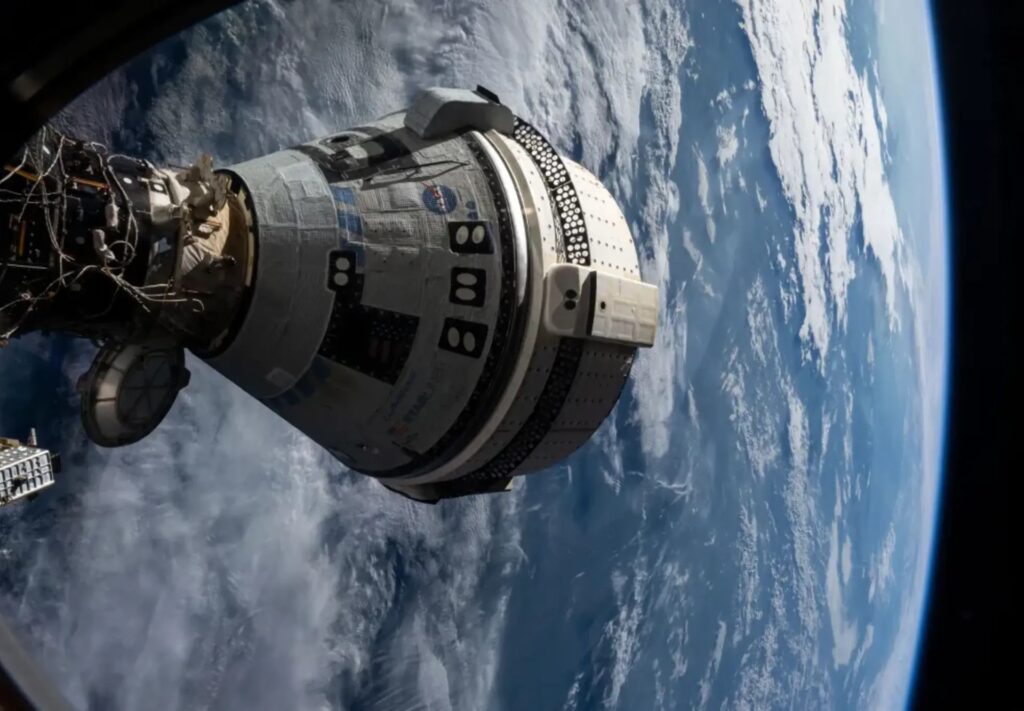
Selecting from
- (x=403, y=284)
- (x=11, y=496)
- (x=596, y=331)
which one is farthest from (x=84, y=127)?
(x=596, y=331)

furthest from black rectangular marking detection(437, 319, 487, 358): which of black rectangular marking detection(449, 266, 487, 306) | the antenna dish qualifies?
the antenna dish

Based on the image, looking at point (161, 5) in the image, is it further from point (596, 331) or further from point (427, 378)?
point (596, 331)

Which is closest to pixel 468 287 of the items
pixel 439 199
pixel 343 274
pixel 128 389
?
pixel 439 199

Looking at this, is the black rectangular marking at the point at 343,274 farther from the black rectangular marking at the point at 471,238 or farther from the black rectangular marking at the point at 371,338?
the black rectangular marking at the point at 471,238

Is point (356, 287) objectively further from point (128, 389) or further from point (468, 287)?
point (128, 389)

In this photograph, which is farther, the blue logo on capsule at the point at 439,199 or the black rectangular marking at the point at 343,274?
the blue logo on capsule at the point at 439,199

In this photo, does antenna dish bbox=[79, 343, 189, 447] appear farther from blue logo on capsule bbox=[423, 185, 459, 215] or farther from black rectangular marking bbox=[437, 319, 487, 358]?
blue logo on capsule bbox=[423, 185, 459, 215]

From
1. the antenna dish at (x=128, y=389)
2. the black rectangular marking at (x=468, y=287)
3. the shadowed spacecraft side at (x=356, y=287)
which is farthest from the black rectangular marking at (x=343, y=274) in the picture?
the antenna dish at (x=128, y=389)
